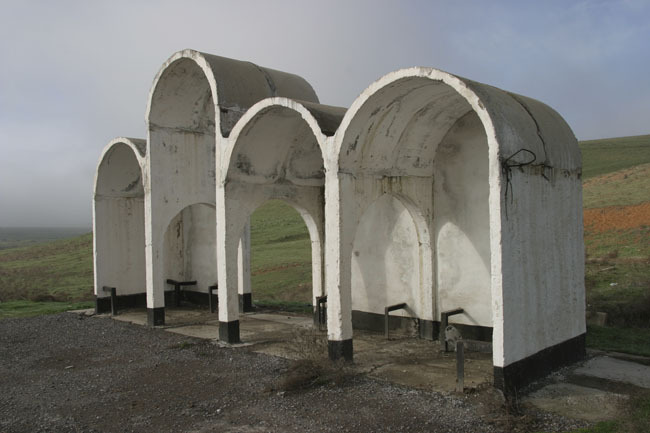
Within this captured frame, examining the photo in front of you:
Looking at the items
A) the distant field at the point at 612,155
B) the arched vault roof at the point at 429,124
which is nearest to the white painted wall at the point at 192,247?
the arched vault roof at the point at 429,124

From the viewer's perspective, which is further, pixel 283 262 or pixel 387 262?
pixel 283 262

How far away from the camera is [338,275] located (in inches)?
364

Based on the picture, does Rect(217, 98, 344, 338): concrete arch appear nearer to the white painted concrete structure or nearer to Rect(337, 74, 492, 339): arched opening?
the white painted concrete structure

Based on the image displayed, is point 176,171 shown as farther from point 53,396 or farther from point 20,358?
point 53,396

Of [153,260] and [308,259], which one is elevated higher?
[153,260]

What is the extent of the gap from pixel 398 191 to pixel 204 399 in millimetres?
4988

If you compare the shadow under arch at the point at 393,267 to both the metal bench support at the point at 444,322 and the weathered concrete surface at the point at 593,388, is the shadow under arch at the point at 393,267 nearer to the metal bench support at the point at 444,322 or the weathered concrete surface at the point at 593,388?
the metal bench support at the point at 444,322

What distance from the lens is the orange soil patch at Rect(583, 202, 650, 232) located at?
23281 mm

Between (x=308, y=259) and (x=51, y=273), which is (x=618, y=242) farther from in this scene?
(x=51, y=273)

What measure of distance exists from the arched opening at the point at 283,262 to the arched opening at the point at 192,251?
5.67 ft

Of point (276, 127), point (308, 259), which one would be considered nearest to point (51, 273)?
point (308, 259)

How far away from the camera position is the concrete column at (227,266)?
441 inches

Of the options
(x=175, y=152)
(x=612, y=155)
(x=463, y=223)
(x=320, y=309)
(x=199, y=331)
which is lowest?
(x=199, y=331)

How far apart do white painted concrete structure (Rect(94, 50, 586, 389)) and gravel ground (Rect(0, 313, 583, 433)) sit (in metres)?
0.87
